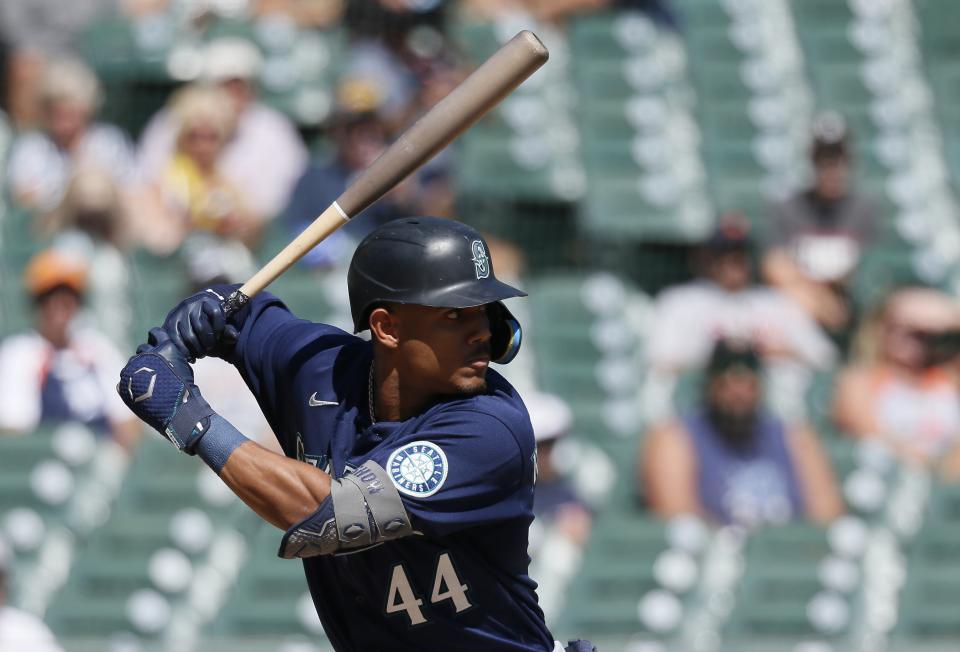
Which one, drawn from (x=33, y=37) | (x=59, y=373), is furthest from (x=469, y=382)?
(x=33, y=37)

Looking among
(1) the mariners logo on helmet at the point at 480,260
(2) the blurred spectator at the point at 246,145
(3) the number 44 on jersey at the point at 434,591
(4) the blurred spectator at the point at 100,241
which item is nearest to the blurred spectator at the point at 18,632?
(4) the blurred spectator at the point at 100,241

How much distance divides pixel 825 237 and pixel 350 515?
5.01m

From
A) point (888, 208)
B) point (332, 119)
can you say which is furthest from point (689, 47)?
point (332, 119)

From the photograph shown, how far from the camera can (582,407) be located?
6980mm

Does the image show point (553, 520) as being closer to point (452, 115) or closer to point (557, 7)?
point (452, 115)

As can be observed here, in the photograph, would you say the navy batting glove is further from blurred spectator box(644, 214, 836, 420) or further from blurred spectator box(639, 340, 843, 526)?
blurred spectator box(644, 214, 836, 420)

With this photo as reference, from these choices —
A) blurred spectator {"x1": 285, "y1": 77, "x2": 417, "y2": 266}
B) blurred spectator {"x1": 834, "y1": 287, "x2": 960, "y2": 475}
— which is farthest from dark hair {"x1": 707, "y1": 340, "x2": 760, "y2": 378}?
blurred spectator {"x1": 285, "y1": 77, "x2": 417, "y2": 266}

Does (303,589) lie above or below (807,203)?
below

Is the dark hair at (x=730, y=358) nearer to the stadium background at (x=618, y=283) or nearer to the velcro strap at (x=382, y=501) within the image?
the stadium background at (x=618, y=283)

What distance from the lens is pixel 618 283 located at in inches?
295

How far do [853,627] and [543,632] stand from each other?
2768 millimetres

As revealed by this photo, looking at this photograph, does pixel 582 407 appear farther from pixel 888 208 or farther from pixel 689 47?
pixel 689 47

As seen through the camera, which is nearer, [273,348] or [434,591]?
[434,591]

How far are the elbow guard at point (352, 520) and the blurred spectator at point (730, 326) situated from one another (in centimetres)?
410
